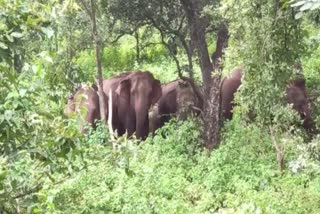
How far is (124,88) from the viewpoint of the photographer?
1272cm

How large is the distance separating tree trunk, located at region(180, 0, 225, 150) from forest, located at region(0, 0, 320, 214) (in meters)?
0.02

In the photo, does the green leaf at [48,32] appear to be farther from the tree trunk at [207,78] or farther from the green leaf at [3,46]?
the tree trunk at [207,78]

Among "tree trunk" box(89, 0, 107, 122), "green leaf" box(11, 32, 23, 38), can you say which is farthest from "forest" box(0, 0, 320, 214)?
"tree trunk" box(89, 0, 107, 122)

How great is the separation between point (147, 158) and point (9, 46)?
5878 mm

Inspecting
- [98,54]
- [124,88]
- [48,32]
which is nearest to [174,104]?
[124,88]

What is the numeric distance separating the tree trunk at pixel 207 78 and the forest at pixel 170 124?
0.02m

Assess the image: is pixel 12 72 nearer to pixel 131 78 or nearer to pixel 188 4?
pixel 188 4

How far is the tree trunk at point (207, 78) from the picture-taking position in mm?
9484

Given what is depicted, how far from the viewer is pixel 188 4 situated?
9609mm

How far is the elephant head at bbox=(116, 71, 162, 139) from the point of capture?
12469 millimetres

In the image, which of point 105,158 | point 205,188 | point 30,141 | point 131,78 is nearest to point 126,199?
point 205,188

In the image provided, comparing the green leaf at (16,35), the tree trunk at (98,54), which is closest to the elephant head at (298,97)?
the tree trunk at (98,54)

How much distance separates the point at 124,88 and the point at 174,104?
3.07 feet

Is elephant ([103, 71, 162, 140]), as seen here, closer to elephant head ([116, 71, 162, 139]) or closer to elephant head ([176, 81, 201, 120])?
elephant head ([116, 71, 162, 139])
